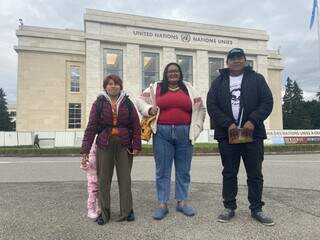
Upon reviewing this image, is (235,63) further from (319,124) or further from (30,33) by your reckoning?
(319,124)

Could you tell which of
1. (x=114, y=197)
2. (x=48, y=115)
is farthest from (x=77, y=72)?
(x=114, y=197)

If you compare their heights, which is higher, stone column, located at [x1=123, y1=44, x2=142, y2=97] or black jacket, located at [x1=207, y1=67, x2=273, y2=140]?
stone column, located at [x1=123, y1=44, x2=142, y2=97]

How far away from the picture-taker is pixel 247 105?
485 cm

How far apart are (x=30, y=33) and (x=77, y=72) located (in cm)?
695

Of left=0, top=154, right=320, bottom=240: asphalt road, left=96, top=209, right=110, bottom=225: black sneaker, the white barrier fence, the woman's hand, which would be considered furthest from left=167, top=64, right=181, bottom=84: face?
the white barrier fence

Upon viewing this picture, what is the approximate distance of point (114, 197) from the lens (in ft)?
20.6

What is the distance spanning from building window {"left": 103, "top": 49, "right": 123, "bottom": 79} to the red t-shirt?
39356mm

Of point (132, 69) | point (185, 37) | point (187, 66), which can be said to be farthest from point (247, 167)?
point (187, 66)

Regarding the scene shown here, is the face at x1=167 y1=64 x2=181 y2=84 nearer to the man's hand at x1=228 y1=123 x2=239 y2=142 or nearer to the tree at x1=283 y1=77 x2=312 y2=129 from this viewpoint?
the man's hand at x1=228 y1=123 x2=239 y2=142

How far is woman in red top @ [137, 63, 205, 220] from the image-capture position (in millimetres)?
5125

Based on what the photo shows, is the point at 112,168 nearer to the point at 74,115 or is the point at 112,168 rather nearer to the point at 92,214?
the point at 92,214

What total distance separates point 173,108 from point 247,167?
1222 millimetres

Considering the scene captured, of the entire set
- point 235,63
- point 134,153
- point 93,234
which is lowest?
point 93,234

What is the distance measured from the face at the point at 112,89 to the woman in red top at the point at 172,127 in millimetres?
464
